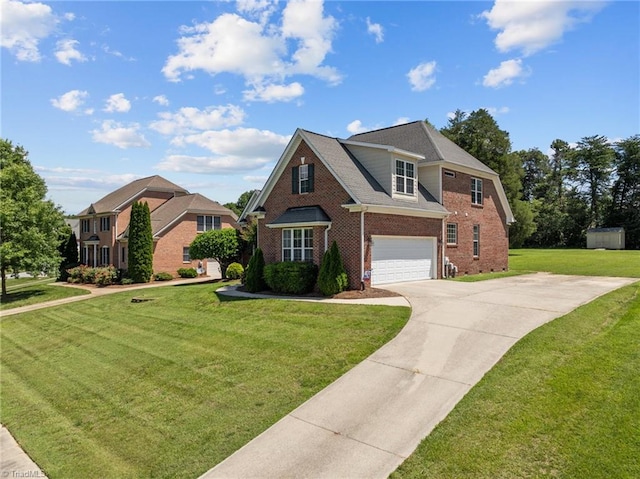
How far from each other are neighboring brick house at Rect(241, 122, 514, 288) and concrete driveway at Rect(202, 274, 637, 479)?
548cm

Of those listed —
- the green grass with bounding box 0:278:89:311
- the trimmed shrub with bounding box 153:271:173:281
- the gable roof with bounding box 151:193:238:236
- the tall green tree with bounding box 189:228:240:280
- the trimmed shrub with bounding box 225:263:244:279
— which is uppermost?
the gable roof with bounding box 151:193:238:236

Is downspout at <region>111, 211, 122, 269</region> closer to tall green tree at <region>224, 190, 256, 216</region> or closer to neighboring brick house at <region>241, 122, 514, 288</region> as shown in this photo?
neighboring brick house at <region>241, 122, 514, 288</region>

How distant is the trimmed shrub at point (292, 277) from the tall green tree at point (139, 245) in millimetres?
15819

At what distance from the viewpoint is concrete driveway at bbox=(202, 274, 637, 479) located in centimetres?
571

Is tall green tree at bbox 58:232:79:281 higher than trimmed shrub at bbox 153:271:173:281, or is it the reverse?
tall green tree at bbox 58:232:79:281

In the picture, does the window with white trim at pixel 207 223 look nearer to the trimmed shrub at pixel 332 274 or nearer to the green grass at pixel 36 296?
the green grass at pixel 36 296

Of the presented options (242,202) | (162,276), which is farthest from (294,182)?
(242,202)

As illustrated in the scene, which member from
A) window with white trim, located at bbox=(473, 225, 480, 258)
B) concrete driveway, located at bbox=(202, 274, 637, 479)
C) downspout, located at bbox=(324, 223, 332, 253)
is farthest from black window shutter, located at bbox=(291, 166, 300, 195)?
window with white trim, located at bbox=(473, 225, 480, 258)

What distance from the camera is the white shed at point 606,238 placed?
48541 millimetres

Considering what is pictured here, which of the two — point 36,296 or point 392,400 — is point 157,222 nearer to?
point 36,296

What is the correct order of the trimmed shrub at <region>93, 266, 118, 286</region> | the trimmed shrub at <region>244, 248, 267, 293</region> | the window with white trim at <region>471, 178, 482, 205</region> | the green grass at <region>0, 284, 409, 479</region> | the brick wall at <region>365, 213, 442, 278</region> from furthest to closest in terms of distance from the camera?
the trimmed shrub at <region>93, 266, 118, 286</region>
the window with white trim at <region>471, 178, 482, 205</region>
the trimmed shrub at <region>244, 248, 267, 293</region>
the brick wall at <region>365, 213, 442, 278</region>
the green grass at <region>0, 284, 409, 479</region>

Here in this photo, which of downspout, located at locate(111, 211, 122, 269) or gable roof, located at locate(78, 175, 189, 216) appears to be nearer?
downspout, located at locate(111, 211, 122, 269)

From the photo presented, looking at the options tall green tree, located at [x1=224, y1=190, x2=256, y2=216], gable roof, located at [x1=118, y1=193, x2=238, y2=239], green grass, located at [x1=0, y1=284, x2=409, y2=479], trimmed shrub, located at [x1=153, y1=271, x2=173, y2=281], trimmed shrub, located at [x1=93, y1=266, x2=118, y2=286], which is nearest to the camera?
green grass, located at [x1=0, y1=284, x2=409, y2=479]

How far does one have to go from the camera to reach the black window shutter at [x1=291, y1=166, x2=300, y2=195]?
19625 mm
